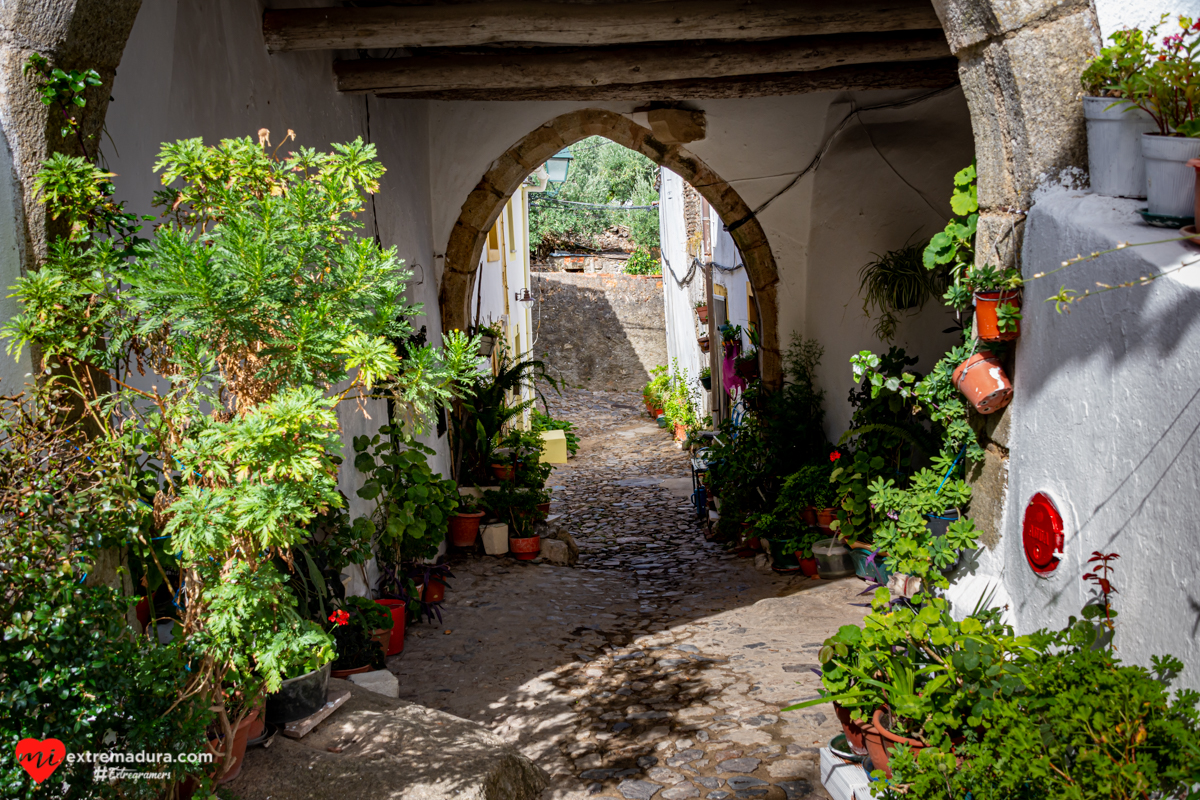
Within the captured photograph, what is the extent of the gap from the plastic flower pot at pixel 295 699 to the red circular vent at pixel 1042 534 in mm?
2109

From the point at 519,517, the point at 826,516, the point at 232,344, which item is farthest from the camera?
the point at 519,517

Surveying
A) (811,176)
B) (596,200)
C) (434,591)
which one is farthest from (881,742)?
(596,200)

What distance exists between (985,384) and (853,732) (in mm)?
1059

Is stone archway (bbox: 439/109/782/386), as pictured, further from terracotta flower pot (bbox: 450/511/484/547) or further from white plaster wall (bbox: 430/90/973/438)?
terracotta flower pot (bbox: 450/511/484/547)

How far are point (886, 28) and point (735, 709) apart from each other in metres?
3.10

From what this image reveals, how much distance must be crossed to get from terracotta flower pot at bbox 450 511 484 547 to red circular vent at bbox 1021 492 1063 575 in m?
4.40

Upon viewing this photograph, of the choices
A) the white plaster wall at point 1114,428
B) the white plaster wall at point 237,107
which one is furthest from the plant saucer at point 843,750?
the white plaster wall at point 237,107

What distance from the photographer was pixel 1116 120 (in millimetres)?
2127

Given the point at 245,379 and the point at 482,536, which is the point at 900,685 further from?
the point at 482,536

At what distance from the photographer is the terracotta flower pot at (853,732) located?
2.44 meters

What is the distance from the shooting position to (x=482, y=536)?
6.33 meters

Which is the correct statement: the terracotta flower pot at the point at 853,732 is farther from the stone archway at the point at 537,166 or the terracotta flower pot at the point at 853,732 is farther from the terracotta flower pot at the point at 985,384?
the stone archway at the point at 537,166

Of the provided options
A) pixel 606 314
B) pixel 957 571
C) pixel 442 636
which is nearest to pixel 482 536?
pixel 442 636

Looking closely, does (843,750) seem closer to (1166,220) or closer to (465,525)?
(1166,220)
